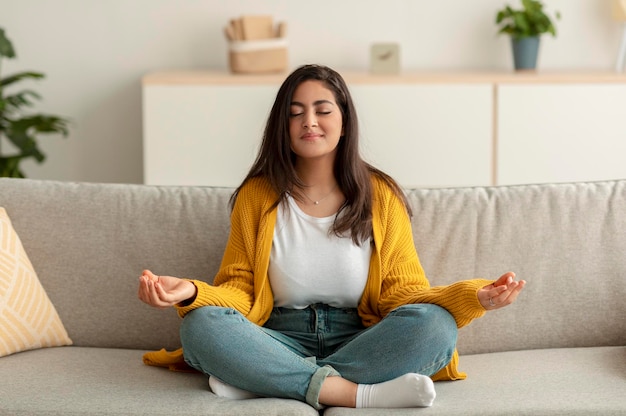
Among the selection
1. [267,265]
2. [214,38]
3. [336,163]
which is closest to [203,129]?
[214,38]

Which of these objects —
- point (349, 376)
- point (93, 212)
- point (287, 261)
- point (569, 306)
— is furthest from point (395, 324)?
point (93, 212)

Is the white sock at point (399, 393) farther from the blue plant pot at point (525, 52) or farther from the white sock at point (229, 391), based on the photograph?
the blue plant pot at point (525, 52)

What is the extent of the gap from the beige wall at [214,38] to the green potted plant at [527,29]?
0.21 m

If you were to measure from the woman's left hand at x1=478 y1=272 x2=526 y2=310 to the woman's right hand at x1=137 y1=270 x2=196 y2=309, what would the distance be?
62 centimetres

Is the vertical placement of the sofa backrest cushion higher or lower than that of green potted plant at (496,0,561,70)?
lower

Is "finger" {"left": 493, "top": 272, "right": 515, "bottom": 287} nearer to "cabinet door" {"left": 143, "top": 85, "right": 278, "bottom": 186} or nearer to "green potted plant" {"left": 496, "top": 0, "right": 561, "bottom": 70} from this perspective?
"cabinet door" {"left": 143, "top": 85, "right": 278, "bottom": 186}

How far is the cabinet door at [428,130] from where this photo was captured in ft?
13.1

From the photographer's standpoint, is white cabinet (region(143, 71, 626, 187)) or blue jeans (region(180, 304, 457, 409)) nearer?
blue jeans (region(180, 304, 457, 409))

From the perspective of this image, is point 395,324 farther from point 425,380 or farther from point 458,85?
point 458,85

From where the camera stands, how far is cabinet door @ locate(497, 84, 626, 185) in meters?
4.01

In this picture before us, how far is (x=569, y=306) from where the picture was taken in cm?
247

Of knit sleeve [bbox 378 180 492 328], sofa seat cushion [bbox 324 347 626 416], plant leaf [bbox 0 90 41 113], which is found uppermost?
plant leaf [bbox 0 90 41 113]

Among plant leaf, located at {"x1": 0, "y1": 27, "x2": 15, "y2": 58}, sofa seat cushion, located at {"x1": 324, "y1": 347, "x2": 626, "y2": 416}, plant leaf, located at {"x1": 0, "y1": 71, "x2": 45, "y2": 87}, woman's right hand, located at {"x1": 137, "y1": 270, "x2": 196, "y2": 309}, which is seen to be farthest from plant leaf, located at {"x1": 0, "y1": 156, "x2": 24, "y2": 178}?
sofa seat cushion, located at {"x1": 324, "y1": 347, "x2": 626, "y2": 416}

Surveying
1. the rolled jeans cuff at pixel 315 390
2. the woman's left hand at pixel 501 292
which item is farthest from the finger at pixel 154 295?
the woman's left hand at pixel 501 292
